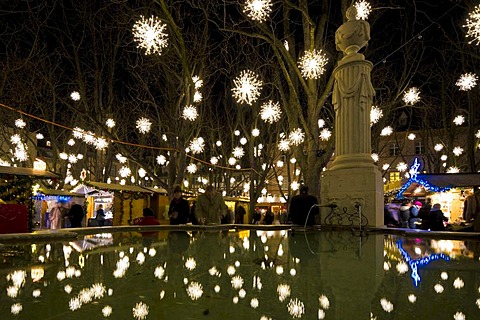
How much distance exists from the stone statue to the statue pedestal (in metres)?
2.97

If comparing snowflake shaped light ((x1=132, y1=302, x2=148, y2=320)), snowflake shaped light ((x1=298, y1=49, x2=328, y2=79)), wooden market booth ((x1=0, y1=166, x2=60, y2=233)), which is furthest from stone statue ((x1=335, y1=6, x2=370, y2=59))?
snowflake shaped light ((x1=132, y1=302, x2=148, y2=320))

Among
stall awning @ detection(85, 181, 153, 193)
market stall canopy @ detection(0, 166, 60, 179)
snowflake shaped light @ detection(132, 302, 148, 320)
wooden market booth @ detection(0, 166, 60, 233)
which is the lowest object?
snowflake shaped light @ detection(132, 302, 148, 320)

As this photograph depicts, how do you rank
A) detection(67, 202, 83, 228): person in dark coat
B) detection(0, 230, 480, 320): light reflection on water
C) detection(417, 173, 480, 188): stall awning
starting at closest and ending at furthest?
detection(0, 230, 480, 320): light reflection on water → detection(417, 173, 480, 188): stall awning → detection(67, 202, 83, 228): person in dark coat

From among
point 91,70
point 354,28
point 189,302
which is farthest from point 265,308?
point 91,70

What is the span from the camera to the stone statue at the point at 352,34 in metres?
11.0

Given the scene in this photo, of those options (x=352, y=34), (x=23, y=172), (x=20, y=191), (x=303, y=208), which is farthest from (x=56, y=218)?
(x=352, y=34)

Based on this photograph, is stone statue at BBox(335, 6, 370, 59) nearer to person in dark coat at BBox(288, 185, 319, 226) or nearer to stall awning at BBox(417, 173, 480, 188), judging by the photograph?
person in dark coat at BBox(288, 185, 319, 226)

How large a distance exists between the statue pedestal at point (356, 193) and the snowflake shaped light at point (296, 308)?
743 cm

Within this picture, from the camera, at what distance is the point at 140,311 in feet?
9.04

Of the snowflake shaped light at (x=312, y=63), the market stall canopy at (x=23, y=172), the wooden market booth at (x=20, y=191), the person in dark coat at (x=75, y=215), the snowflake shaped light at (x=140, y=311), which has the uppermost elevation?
the snowflake shaped light at (x=312, y=63)

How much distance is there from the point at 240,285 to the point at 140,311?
3.30 ft

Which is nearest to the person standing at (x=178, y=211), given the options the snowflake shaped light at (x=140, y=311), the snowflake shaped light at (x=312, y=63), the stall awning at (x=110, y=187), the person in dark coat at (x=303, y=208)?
the person in dark coat at (x=303, y=208)

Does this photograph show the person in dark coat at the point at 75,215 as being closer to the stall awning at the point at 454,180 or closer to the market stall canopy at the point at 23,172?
the market stall canopy at the point at 23,172

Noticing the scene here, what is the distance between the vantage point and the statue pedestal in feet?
32.9
